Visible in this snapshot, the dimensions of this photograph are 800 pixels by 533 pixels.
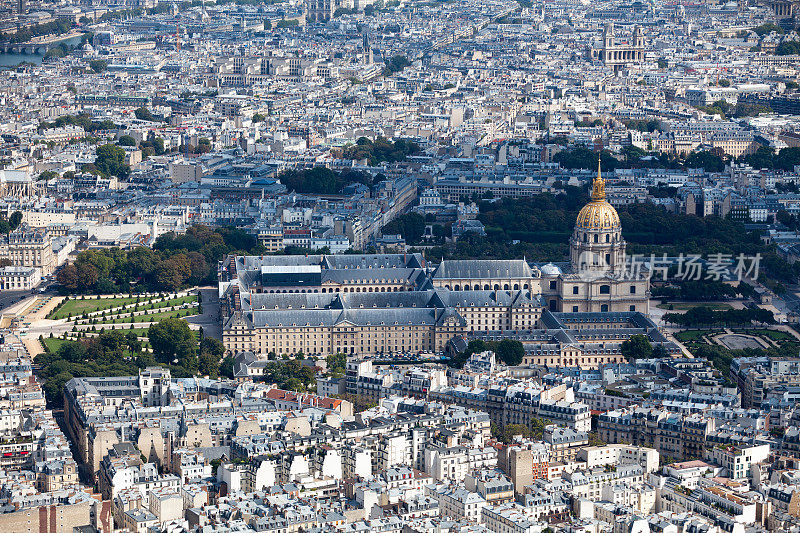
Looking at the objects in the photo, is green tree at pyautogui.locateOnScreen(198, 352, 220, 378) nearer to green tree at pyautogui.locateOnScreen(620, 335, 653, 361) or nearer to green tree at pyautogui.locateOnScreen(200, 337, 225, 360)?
green tree at pyautogui.locateOnScreen(200, 337, 225, 360)

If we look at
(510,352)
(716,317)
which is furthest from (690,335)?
(510,352)

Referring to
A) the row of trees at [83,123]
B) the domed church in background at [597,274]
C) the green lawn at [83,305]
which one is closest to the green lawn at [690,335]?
the domed church in background at [597,274]

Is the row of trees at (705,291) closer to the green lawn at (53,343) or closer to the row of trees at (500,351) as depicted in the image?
the row of trees at (500,351)

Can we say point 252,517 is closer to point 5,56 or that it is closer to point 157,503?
point 157,503

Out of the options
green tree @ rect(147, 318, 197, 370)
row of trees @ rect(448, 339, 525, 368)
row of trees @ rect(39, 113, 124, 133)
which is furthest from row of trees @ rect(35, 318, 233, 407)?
row of trees @ rect(39, 113, 124, 133)

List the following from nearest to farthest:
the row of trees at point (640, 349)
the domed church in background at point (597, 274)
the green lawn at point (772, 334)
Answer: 1. the row of trees at point (640, 349)
2. the green lawn at point (772, 334)
3. the domed church in background at point (597, 274)

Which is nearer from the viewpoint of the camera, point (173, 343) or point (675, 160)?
point (173, 343)

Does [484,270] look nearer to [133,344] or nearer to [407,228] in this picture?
[407,228]
